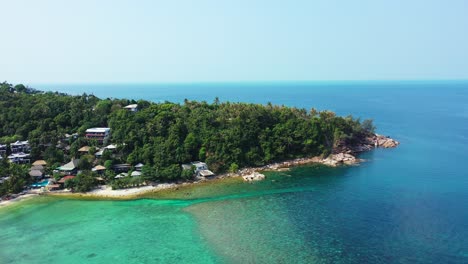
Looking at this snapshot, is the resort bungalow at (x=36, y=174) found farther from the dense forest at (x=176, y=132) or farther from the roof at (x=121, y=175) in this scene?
the roof at (x=121, y=175)

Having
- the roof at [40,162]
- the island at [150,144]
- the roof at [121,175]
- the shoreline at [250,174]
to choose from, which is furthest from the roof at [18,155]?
the roof at [121,175]

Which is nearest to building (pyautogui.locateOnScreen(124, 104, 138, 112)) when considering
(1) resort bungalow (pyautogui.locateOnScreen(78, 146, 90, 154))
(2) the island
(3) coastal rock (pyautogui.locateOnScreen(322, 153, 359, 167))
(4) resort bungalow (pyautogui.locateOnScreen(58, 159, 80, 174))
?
(2) the island

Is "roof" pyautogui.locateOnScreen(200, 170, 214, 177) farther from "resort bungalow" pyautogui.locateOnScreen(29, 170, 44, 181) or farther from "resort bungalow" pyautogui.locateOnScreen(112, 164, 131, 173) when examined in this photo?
"resort bungalow" pyautogui.locateOnScreen(29, 170, 44, 181)

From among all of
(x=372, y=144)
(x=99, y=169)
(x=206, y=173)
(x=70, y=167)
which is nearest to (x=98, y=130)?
(x=70, y=167)

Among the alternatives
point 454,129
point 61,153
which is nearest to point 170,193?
point 61,153

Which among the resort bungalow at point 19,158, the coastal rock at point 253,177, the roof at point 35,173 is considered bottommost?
the coastal rock at point 253,177

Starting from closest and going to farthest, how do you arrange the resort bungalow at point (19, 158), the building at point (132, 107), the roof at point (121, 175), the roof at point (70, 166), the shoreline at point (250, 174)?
the shoreline at point (250, 174)
the roof at point (121, 175)
the roof at point (70, 166)
the resort bungalow at point (19, 158)
the building at point (132, 107)
